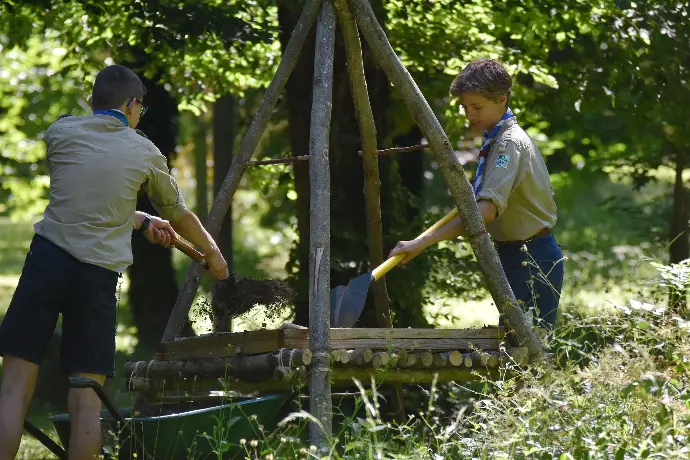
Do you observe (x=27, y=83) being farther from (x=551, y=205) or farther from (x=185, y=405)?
(x=551, y=205)

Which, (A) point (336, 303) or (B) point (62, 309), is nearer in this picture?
(B) point (62, 309)

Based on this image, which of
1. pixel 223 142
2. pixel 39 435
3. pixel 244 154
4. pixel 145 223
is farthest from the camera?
pixel 223 142

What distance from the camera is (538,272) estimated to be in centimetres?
523

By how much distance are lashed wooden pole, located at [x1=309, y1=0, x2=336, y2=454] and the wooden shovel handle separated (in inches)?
22.9

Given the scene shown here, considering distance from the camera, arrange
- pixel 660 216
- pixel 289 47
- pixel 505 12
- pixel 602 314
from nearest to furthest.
A: pixel 602 314
pixel 289 47
pixel 505 12
pixel 660 216

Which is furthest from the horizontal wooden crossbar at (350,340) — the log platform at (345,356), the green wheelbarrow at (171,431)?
the green wheelbarrow at (171,431)

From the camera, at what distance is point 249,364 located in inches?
194

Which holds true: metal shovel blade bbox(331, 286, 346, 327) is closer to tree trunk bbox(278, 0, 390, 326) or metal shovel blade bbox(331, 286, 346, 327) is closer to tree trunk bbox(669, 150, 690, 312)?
tree trunk bbox(278, 0, 390, 326)

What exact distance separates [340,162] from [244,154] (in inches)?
62.8

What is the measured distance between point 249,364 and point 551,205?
1.61m

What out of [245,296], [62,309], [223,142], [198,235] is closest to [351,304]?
[245,296]

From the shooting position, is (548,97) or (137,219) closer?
(137,219)

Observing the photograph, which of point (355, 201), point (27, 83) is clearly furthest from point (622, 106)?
point (27, 83)

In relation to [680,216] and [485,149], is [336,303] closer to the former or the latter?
[485,149]
